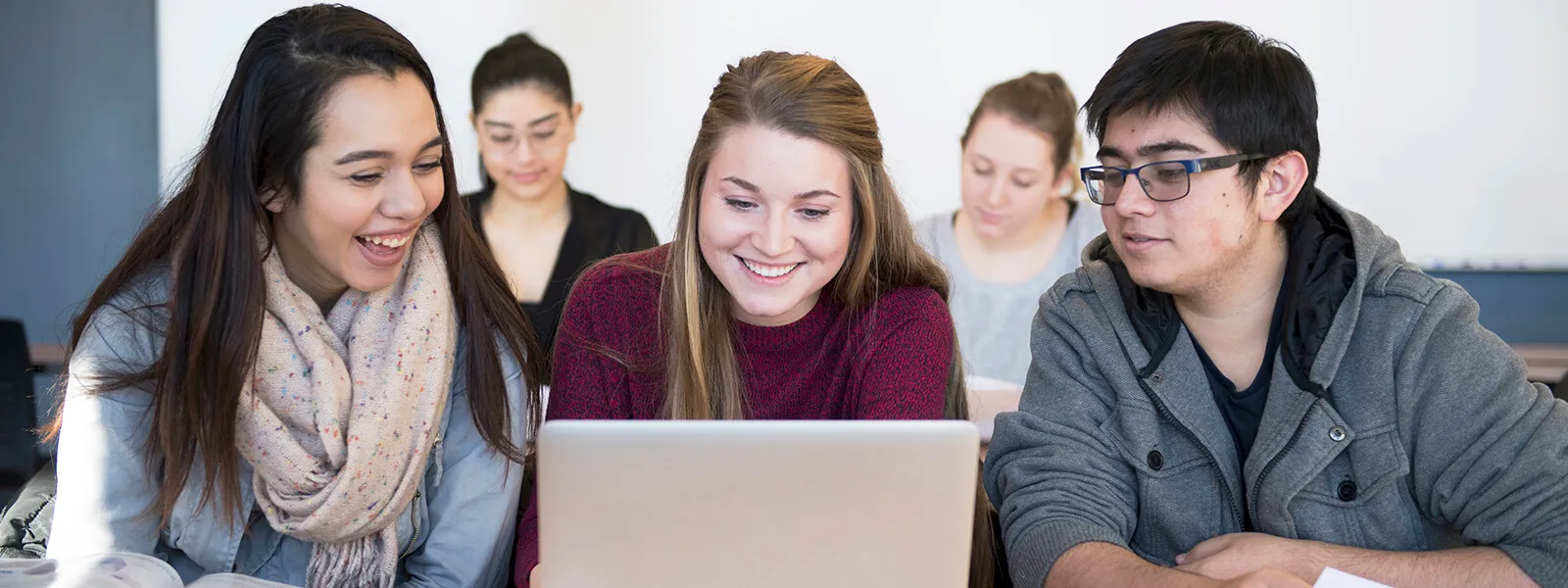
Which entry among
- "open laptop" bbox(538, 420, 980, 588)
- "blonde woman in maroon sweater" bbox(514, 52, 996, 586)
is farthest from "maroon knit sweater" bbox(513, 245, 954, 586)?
"open laptop" bbox(538, 420, 980, 588)

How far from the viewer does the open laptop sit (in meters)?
1.10

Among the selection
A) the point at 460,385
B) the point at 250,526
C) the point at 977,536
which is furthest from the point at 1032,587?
the point at 250,526

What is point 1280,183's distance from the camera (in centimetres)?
178

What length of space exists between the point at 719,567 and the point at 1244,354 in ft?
3.24

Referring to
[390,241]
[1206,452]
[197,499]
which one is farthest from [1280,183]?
[197,499]

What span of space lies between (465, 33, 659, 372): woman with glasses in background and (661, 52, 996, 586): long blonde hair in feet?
7.28

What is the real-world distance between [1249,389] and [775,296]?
67 centimetres

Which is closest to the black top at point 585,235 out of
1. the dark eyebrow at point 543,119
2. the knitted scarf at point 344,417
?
the dark eyebrow at point 543,119

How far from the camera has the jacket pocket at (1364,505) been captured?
1.62m

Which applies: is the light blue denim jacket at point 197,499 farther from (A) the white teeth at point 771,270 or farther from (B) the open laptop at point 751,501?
(B) the open laptop at point 751,501

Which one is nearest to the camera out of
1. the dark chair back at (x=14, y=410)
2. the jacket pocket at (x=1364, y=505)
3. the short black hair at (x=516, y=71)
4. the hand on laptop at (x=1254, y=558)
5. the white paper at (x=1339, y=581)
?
the white paper at (x=1339, y=581)

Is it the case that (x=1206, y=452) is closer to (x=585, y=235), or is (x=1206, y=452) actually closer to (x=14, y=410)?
(x=585, y=235)

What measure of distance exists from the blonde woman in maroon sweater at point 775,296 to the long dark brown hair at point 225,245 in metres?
0.43

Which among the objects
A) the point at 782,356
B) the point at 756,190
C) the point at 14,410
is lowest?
the point at 14,410
